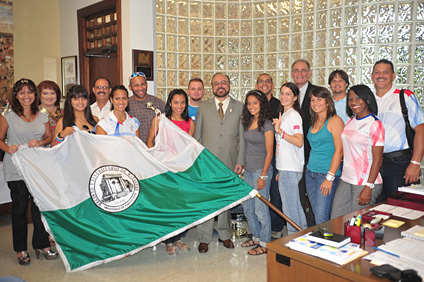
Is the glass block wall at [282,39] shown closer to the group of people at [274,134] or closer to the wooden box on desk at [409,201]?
the group of people at [274,134]

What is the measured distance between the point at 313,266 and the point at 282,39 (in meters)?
3.80

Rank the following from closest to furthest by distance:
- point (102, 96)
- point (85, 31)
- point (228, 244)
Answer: point (228, 244), point (102, 96), point (85, 31)

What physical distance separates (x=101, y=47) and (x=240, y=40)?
6.62ft

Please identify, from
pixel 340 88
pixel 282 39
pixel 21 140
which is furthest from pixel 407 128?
pixel 21 140

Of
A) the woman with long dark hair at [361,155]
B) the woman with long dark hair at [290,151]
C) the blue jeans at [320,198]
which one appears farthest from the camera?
the woman with long dark hair at [290,151]

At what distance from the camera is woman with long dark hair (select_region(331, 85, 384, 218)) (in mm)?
2623

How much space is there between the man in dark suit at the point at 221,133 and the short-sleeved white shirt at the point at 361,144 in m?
1.05

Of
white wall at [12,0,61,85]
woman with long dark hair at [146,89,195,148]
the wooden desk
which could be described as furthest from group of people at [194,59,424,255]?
white wall at [12,0,61,85]

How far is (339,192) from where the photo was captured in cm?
279

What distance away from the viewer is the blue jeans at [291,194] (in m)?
3.21

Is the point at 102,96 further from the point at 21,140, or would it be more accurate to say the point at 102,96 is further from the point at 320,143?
the point at 320,143

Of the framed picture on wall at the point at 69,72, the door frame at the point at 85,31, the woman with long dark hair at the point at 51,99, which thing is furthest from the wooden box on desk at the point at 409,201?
the framed picture on wall at the point at 69,72

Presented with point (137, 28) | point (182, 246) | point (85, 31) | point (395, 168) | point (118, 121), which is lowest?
point (182, 246)

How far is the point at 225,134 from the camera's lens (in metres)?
3.53
